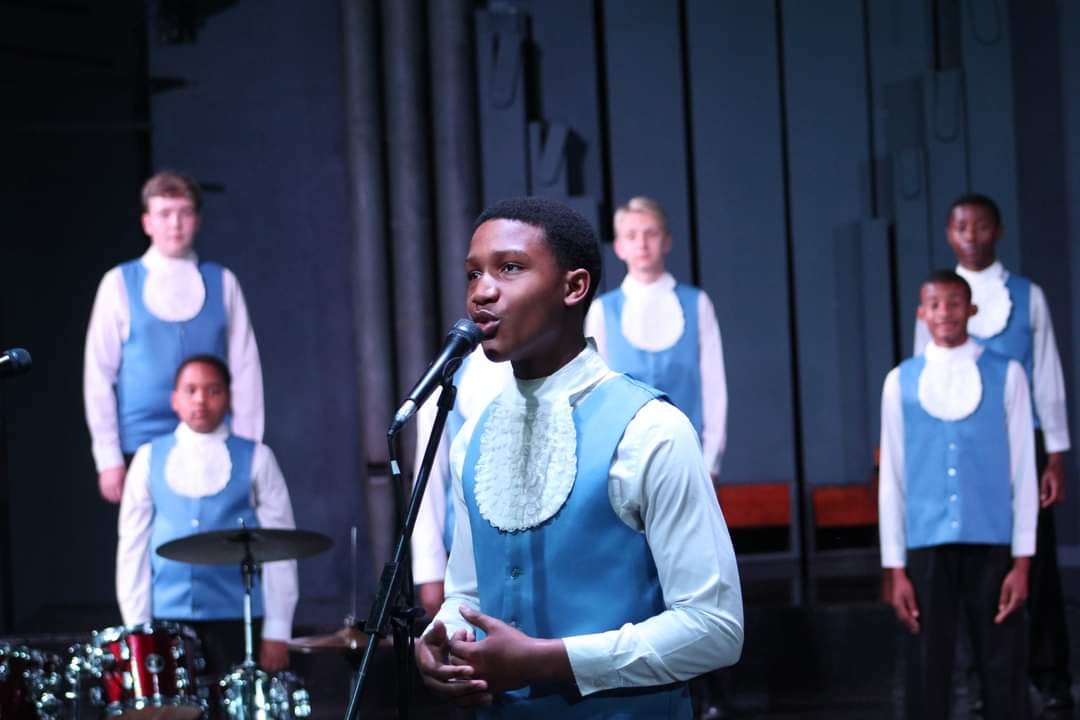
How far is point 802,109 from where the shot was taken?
6395mm

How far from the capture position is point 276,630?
4.18m

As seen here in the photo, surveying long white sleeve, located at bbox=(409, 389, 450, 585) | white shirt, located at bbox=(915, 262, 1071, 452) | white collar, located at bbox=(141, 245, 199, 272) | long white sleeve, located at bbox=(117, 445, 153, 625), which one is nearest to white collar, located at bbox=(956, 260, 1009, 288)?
white shirt, located at bbox=(915, 262, 1071, 452)

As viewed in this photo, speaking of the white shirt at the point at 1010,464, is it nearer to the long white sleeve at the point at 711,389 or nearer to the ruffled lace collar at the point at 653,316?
the long white sleeve at the point at 711,389

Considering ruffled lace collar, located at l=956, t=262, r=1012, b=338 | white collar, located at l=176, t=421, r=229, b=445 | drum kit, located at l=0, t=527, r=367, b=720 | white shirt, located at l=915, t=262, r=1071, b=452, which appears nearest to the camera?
drum kit, located at l=0, t=527, r=367, b=720

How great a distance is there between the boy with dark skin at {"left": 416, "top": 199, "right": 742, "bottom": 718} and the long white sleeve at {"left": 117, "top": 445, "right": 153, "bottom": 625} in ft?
7.89

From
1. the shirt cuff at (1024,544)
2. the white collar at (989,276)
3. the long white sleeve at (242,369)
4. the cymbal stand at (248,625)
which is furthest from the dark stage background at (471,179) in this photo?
the cymbal stand at (248,625)

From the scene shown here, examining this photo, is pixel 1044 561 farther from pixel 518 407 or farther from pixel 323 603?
pixel 518 407

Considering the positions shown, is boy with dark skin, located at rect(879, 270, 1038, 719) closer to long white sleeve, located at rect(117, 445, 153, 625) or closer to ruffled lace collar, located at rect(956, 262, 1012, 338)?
ruffled lace collar, located at rect(956, 262, 1012, 338)

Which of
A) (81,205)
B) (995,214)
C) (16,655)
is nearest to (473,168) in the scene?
(81,205)

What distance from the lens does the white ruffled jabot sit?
1.82 meters

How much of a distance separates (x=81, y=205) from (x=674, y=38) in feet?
8.37

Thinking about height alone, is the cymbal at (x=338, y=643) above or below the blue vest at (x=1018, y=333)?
below

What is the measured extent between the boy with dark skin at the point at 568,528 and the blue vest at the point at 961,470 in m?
2.37

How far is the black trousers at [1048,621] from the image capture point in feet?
15.3
